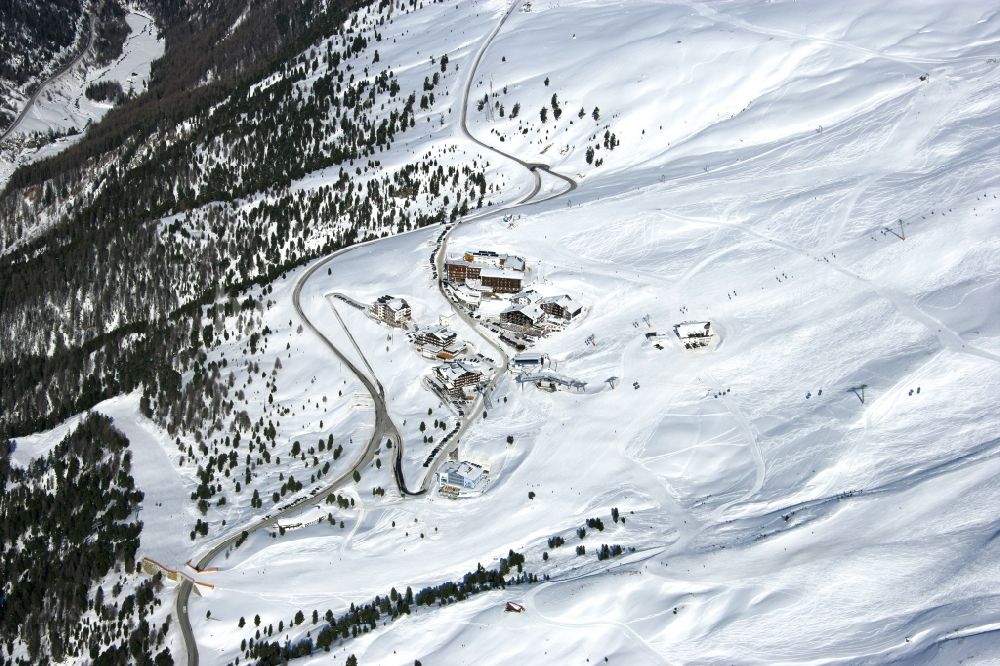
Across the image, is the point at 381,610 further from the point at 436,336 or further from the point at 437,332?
the point at 437,332

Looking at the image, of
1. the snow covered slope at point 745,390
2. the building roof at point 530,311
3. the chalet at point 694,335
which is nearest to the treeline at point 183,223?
the snow covered slope at point 745,390

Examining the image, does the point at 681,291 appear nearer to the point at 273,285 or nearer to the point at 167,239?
the point at 273,285

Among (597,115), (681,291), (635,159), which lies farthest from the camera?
(597,115)

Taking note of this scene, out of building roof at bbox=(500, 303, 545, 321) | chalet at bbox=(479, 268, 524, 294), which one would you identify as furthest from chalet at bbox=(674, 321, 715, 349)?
chalet at bbox=(479, 268, 524, 294)

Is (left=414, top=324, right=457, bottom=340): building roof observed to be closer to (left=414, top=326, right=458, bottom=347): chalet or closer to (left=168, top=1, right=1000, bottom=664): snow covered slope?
(left=414, top=326, right=458, bottom=347): chalet

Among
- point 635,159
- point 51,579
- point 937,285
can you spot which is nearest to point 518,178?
point 635,159

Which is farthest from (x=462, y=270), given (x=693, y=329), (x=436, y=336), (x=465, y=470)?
(x=465, y=470)

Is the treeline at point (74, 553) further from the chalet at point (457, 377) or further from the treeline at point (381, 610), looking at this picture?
the chalet at point (457, 377)
